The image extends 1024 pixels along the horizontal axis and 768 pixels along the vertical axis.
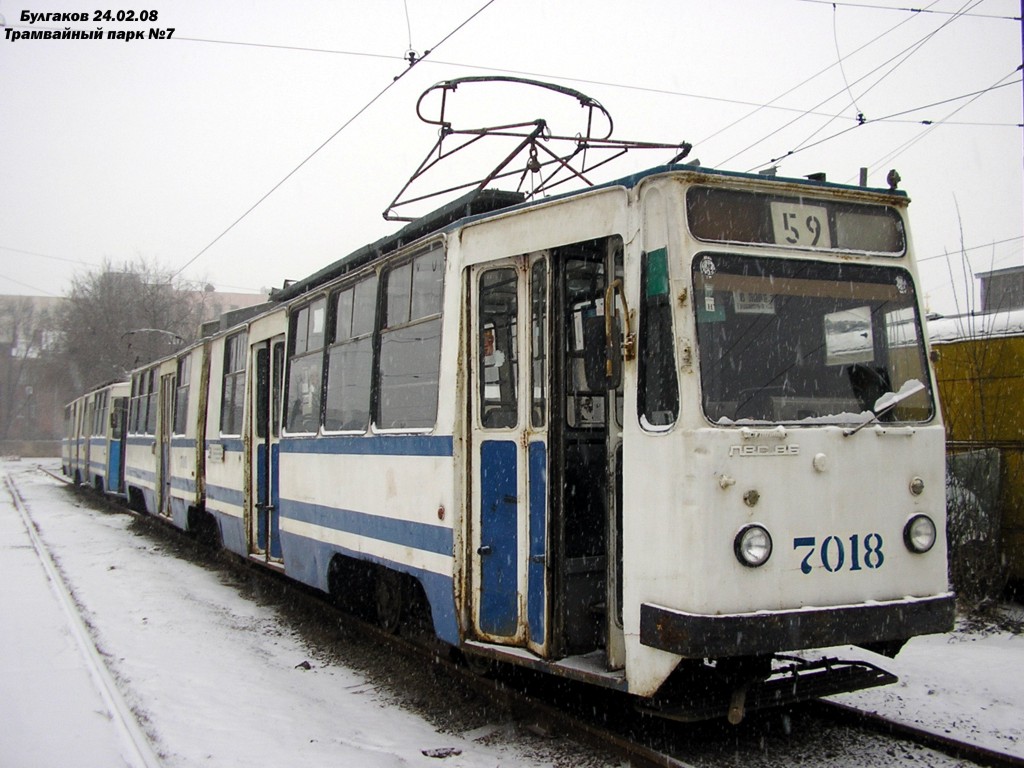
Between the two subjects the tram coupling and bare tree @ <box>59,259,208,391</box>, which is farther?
bare tree @ <box>59,259,208,391</box>

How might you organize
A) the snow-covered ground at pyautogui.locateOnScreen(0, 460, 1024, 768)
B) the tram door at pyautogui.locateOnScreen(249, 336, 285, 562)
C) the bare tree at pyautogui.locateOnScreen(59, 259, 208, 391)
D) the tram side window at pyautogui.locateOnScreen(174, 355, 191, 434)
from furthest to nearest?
the bare tree at pyautogui.locateOnScreen(59, 259, 208, 391), the tram side window at pyautogui.locateOnScreen(174, 355, 191, 434), the tram door at pyautogui.locateOnScreen(249, 336, 285, 562), the snow-covered ground at pyautogui.locateOnScreen(0, 460, 1024, 768)

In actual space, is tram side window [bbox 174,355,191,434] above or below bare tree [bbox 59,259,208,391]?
below

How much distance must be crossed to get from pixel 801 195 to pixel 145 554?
1220cm

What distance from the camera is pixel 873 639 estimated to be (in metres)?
4.62

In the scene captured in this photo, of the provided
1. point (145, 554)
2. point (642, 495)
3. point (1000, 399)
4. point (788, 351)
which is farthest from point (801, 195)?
point (145, 554)

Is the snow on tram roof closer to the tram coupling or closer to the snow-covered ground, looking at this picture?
the snow-covered ground

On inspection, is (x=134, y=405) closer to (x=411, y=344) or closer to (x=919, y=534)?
(x=411, y=344)

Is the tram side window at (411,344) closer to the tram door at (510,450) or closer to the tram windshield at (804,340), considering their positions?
the tram door at (510,450)

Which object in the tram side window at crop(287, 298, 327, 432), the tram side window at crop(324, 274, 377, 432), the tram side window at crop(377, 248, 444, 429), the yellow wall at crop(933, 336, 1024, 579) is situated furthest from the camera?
the yellow wall at crop(933, 336, 1024, 579)

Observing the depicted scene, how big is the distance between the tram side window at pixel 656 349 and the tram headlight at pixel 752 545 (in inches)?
24.5

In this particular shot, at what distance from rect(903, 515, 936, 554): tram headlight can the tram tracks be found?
13.2 feet

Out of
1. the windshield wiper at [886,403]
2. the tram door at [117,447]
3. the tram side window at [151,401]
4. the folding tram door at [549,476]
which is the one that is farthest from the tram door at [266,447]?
the tram door at [117,447]

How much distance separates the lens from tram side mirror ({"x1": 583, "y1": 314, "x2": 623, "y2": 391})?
4750 mm

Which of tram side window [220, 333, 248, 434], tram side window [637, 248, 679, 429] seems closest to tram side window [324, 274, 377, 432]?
tram side window [637, 248, 679, 429]
